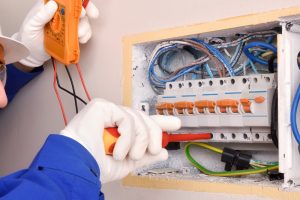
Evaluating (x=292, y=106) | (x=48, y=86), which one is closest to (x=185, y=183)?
(x=292, y=106)

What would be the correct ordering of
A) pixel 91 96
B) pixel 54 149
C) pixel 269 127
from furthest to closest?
1. pixel 91 96
2. pixel 269 127
3. pixel 54 149

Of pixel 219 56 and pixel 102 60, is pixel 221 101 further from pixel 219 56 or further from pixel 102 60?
pixel 102 60

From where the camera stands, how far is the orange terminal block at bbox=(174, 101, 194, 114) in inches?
47.9

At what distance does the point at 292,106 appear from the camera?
0.99 m

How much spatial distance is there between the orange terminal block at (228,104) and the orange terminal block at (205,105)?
0.02 metres

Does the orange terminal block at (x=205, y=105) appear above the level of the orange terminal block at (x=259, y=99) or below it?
below

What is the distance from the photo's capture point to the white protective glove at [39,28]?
53.1 inches

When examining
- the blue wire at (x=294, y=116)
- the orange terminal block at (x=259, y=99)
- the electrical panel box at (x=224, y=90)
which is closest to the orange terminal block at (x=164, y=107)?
the electrical panel box at (x=224, y=90)

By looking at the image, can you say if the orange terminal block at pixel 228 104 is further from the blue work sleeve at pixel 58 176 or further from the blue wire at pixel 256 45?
the blue work sleeve at pixel 58 176

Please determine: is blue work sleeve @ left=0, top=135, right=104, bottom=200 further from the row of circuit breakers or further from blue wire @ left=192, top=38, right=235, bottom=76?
blue wire @ left=192, top=38, right=235, bottom=76

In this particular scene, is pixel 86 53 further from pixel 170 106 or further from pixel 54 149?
pixel 54 149

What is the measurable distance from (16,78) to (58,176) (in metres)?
0.82

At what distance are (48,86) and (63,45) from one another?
1.05 feet

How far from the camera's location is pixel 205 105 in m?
1.18
